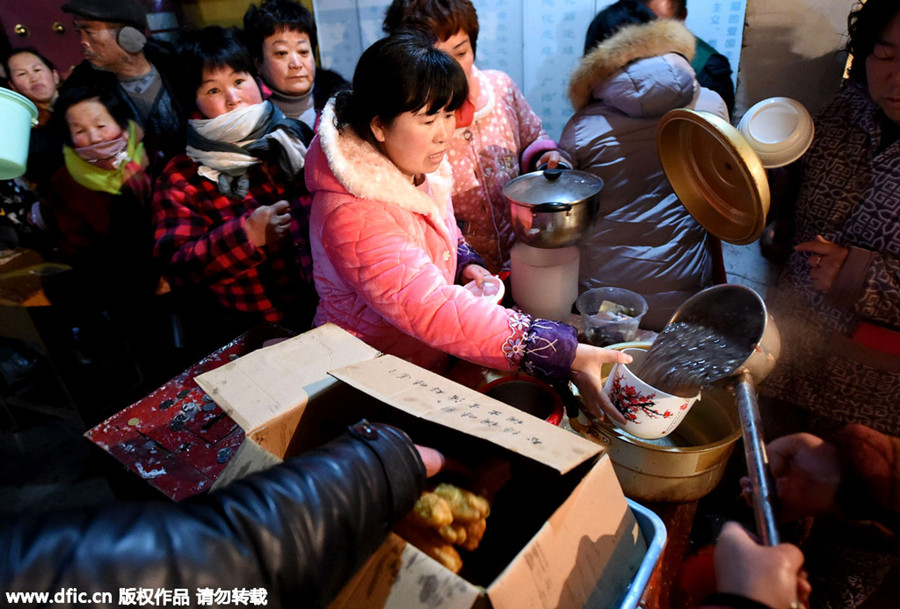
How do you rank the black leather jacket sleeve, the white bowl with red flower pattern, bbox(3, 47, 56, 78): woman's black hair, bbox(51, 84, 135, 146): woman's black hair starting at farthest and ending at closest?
bbox(3, 47, 56, 78): woman's black hair < bbox(51, 84, 135, 146): woman's black hair < the white bowl with red flower pattern < the black leather jacket sleeve

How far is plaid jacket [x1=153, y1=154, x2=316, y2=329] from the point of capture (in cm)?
185

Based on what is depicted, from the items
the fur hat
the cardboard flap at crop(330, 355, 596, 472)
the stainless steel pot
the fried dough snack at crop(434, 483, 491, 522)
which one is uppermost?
the fur hat

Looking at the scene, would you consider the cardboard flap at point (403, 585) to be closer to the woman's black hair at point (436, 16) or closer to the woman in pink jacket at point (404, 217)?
the woman in pink jacket at point (404, 217)

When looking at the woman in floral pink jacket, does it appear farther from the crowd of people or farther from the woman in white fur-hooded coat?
the woman in white fur-hooded coat

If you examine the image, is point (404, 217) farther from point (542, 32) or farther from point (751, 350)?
point (542, 32)

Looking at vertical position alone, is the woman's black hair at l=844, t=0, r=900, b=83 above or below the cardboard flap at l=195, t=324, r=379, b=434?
above

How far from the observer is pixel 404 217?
1.37 m

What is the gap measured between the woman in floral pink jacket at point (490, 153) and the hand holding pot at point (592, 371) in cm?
107

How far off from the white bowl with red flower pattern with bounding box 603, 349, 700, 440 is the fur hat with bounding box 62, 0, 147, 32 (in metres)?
2.92

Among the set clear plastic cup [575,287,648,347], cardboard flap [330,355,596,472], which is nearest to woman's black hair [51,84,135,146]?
cardboard flap [330,355,596,472]

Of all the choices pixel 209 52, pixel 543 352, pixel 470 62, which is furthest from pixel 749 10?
pixel 209 52

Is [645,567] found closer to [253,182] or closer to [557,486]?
[557,486]

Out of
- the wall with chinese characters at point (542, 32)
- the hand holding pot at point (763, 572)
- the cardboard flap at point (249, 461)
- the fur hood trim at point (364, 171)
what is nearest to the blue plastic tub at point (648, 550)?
the hand holding pot at point (763, 572)

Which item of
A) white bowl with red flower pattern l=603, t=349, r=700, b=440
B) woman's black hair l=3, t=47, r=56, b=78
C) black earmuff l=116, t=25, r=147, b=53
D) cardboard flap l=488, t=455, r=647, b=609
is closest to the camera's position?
cardboard flap l=488, t=455, r=647, b=609
